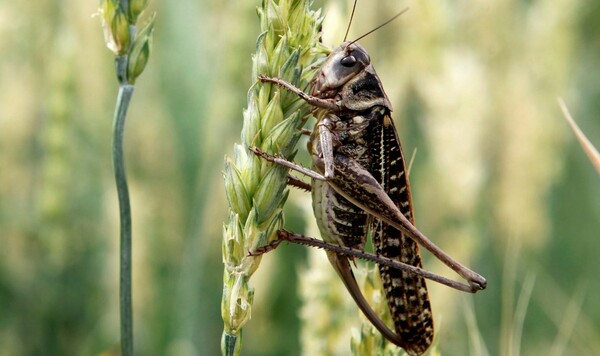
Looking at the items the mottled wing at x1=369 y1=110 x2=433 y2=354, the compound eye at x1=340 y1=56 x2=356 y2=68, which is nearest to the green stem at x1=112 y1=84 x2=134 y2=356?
the mottled wing at x1=369 y1=110 x2=433 y2=354

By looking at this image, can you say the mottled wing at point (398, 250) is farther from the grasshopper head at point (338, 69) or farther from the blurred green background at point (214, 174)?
the blurred green background at point (214, 174)

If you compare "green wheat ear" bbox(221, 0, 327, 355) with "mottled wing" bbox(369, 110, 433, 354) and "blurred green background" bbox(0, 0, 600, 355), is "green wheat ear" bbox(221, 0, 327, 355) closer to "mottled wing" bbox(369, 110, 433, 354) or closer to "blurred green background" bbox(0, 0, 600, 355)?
"mottled wing" bbox(369, 110, 433, 354)

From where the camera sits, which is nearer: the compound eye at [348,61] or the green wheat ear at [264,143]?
the green wheat ear at [264,143]

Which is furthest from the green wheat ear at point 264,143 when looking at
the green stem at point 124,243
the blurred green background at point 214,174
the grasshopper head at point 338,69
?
the blurred green background at point 214,174

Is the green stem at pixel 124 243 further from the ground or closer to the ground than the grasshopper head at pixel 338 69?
closer to the ground

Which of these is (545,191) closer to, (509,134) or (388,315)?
(509,134)

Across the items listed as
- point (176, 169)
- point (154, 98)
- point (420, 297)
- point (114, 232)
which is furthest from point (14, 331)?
point (420, 297)
